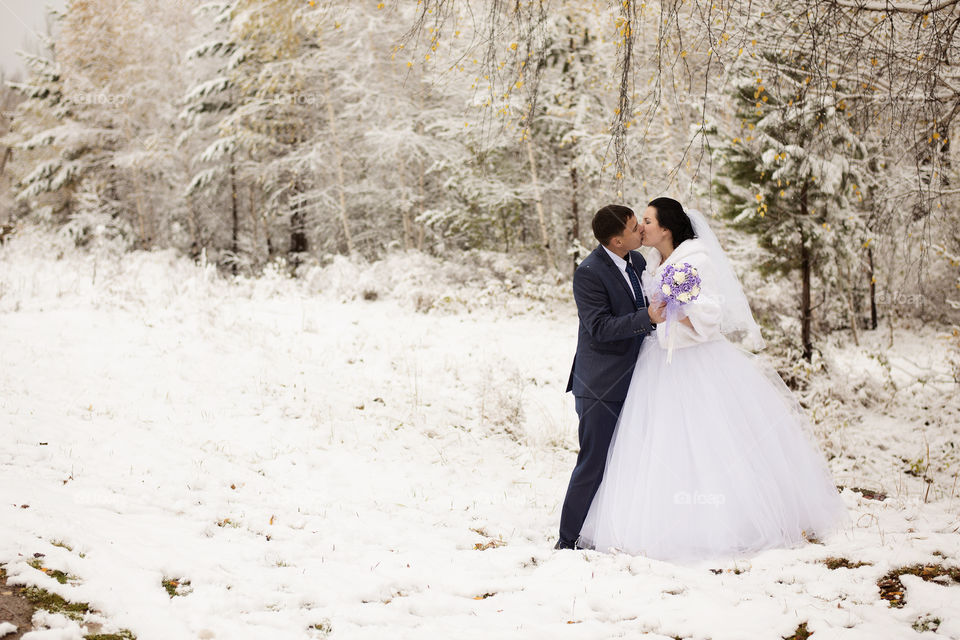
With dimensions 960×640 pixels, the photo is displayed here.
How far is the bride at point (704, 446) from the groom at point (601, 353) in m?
0.09

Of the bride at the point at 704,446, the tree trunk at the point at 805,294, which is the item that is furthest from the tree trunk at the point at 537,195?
the bride at the point at 704,446

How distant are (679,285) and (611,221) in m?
0.70

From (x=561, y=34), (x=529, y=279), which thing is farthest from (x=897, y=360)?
(x=561, y=34)

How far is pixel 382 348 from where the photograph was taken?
9.73 metres

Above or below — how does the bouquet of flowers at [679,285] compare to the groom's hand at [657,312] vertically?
above

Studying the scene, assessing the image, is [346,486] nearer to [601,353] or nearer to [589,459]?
[589,459]

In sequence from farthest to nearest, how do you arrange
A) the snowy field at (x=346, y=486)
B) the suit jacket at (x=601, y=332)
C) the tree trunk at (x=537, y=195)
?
the tree trunk at (x=537, y=195), the suit jacket at (x=601, y=332), the snowy field at (x=346, y=486)

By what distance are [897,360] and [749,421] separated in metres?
12.6

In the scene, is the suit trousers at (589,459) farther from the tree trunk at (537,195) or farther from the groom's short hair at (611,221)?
the tree trunk at (537,195)

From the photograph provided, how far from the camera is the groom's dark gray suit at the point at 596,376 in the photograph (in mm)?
4191

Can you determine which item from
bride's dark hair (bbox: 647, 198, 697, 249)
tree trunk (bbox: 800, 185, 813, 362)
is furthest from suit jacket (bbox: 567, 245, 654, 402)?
tree trunk (bbox: 800, 185, 813, 362)

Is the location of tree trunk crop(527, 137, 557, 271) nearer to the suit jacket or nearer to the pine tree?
the pine tree

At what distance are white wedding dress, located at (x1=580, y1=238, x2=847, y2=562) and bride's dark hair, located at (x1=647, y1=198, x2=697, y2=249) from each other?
5.0 inches

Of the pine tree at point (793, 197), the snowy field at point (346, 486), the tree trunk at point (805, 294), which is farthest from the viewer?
the tree trunk at point (805, 294)
